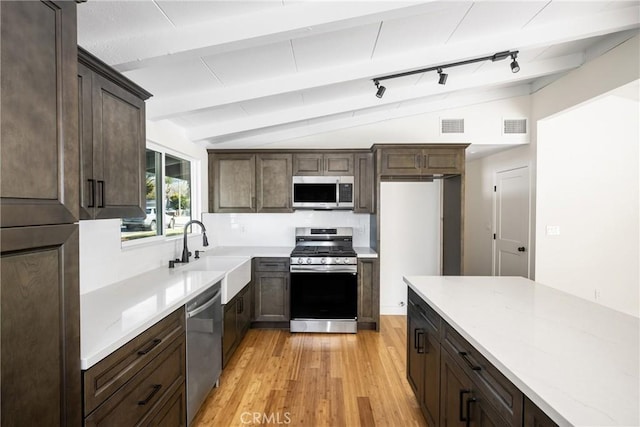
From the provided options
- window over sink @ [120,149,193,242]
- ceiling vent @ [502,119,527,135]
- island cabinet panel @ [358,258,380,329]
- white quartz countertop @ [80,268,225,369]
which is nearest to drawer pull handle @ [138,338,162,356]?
white quartz countertop @ [80,268,225,369]

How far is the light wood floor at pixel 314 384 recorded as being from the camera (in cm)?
204

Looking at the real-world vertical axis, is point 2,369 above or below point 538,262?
above

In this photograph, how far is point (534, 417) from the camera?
0.87 m

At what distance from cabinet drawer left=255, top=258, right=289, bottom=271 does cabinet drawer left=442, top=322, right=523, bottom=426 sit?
2243mm

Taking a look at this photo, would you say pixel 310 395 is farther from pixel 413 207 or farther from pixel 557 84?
pixel 557 84

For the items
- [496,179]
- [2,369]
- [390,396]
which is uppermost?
[496,179]

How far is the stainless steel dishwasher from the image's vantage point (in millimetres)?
1843

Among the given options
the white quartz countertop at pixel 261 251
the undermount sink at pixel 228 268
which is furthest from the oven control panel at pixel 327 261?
the undermount sink at pixel 228 268

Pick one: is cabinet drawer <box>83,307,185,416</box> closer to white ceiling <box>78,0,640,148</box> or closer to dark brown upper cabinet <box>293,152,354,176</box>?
white ceiling <box>78,0,640,148</box>

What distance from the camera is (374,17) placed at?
1.68 m

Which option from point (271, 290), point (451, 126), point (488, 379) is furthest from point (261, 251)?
point (451, 126)

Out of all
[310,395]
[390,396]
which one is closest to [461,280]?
[390,396]

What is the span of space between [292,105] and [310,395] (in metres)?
2.79

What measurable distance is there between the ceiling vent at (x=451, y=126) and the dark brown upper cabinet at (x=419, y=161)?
2.11 ft
